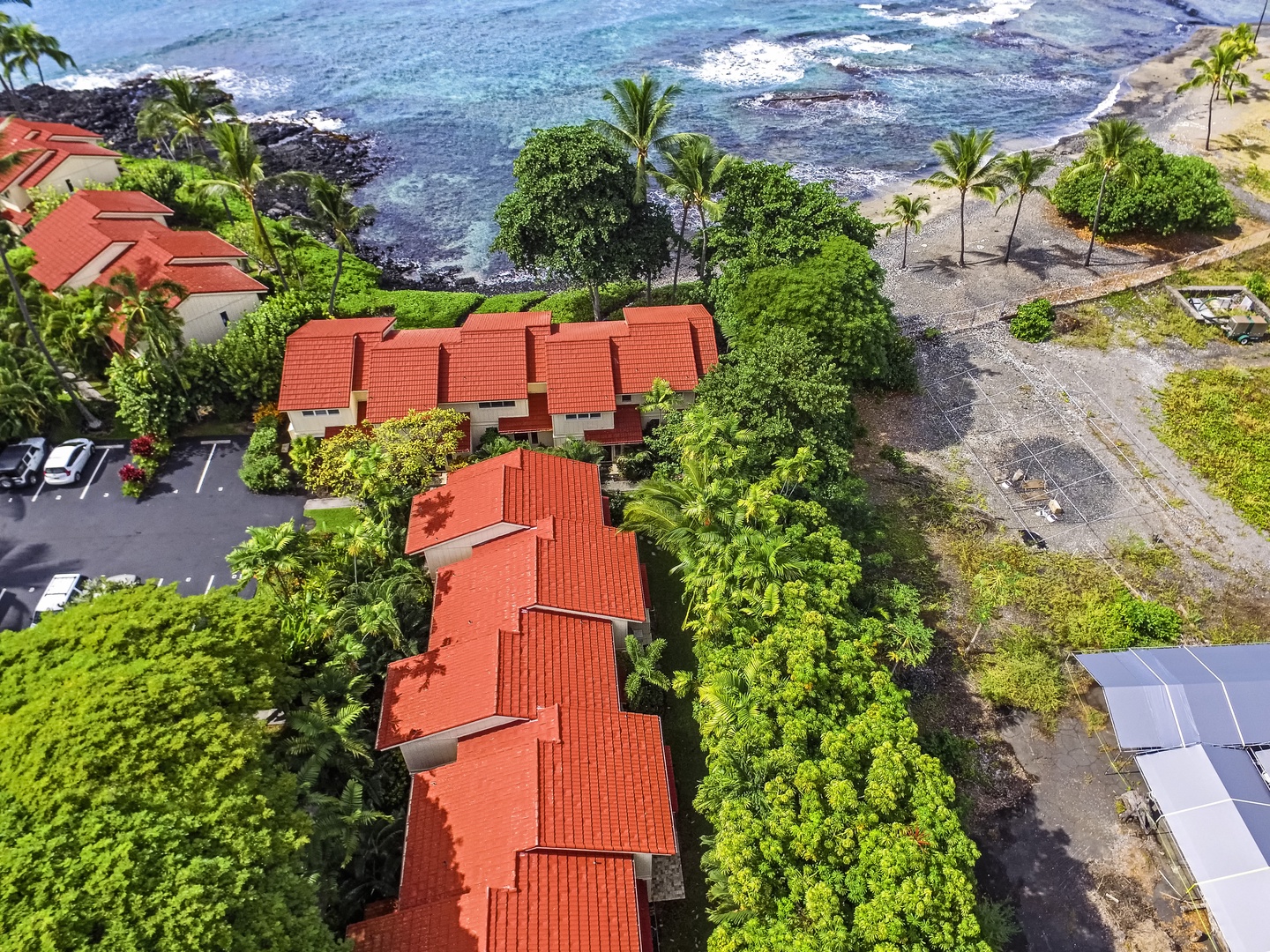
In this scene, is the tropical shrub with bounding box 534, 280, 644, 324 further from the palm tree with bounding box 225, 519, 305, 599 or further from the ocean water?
the palm tree with bounding box 225, 519, 305, 599

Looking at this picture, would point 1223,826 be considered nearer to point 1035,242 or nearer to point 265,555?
point 265,555

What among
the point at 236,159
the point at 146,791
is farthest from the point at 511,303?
the point at 146,791

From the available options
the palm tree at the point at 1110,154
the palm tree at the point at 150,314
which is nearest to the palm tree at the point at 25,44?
the palm tree at the point at 150,314

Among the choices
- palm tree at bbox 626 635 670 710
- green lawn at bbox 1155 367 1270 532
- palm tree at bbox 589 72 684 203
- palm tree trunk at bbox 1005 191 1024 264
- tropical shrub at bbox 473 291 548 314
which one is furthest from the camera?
palm tree trunk at bbox 1005 191 1024 264

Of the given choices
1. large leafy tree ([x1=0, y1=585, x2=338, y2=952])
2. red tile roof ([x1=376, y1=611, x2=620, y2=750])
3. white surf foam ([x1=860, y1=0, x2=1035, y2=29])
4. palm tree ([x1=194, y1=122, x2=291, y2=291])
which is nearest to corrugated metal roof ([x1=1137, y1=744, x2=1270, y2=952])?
red tile roof ([x1=376, y1=611, x2=620, y2=750])

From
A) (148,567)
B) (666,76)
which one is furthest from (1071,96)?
(148,567)

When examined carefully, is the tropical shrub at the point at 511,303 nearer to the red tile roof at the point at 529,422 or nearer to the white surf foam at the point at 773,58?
the red tile roof at the point at 529,422
